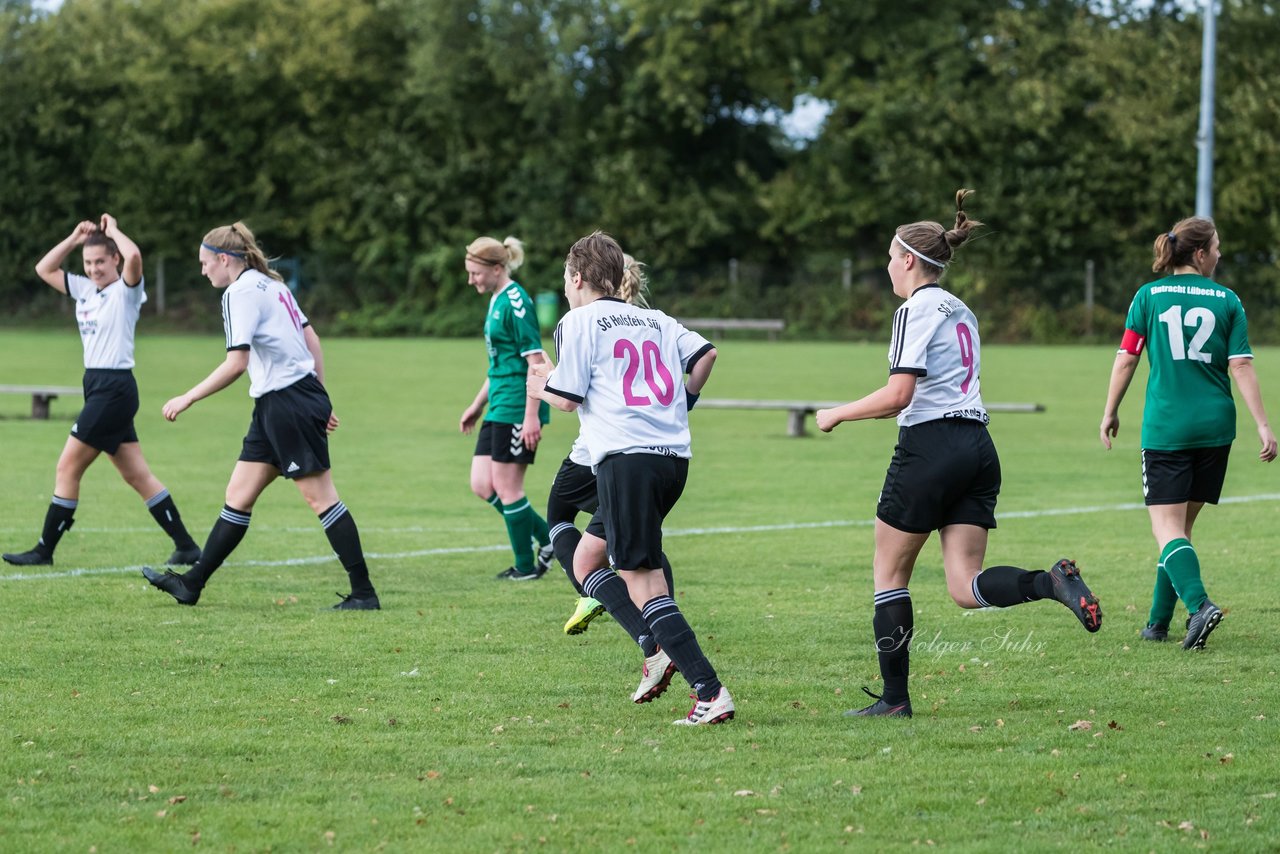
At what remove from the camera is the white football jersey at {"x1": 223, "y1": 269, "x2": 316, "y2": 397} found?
7.70 meters

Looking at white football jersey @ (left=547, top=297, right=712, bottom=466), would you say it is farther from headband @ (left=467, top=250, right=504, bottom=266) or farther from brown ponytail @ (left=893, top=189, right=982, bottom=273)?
headband @ (left=467, top=250, right=504, bottom=266)

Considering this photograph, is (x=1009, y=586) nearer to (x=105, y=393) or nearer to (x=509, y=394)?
(x=509, y=394)

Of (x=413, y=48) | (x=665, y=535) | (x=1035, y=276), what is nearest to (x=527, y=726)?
(x=665, y=535)

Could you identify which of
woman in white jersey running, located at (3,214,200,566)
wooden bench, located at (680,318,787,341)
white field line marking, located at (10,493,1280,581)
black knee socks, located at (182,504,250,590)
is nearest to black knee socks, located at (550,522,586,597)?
black knee socks, located at (182,504,250,590)

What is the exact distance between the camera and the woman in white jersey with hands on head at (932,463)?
5473 mm

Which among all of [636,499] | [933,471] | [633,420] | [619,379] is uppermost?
[619,379]

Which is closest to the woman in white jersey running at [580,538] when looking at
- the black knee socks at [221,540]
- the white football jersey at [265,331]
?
the white football jersey at [265,331]

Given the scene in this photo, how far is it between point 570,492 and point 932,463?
191 centimetres

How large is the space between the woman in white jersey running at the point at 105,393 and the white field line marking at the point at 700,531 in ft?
1.18

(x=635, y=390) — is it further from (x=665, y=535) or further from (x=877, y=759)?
(x=665, y=535)

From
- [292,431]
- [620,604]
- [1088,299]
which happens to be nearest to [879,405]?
[620,604]

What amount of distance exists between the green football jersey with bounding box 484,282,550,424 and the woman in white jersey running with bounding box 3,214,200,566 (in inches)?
77.1

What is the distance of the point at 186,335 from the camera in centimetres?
4297

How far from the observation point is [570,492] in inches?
274
